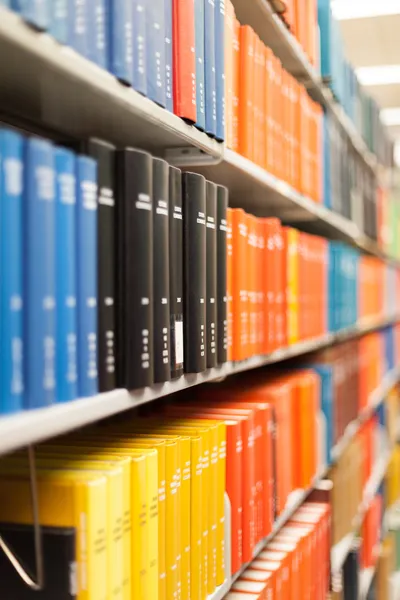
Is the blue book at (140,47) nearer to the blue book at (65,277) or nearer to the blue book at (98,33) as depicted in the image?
the blue book at (98,33)

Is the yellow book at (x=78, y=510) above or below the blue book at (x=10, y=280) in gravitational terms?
below

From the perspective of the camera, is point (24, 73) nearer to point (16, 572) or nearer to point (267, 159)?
point (16, 572)

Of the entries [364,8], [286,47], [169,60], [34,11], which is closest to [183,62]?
[169,60]

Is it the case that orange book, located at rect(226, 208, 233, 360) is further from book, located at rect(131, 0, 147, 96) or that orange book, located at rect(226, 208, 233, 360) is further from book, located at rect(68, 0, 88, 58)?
book, located at rect(68, 0, 88, 58)

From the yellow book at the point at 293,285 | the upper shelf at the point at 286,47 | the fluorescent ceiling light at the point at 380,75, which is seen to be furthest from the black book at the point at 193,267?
the fluorescent ceiling light at the point at 380,75

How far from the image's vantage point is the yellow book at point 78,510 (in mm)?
902

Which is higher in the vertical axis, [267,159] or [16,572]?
[267,159]

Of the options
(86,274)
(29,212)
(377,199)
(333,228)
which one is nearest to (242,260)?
(86,274)

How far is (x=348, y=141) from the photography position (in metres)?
3.15

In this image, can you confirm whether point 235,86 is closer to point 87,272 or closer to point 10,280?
point 87,272

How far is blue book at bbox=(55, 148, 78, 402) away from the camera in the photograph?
0.81 meters

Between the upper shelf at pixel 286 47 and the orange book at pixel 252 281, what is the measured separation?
0.48m

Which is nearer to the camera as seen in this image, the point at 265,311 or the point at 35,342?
the point at 35,342

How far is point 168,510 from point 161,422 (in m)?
0.31
